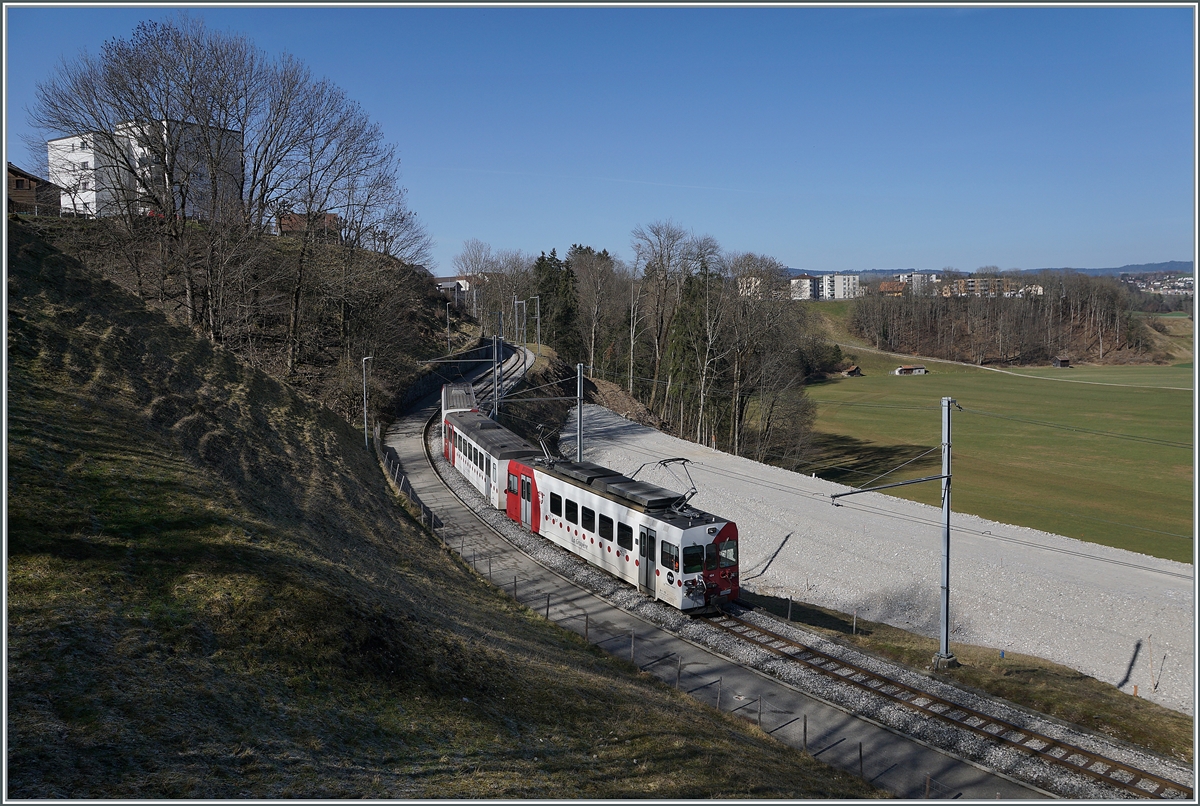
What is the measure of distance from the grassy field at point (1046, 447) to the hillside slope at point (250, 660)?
23634 millimetres

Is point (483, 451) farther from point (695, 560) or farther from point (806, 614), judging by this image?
point (806, 614)

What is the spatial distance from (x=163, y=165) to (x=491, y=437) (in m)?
22.1

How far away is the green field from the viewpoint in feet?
140

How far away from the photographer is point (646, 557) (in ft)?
70.6

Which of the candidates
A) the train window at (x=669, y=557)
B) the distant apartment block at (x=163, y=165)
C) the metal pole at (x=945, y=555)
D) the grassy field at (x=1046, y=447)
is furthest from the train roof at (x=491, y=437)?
the grassy field at (x=1046, y=447)

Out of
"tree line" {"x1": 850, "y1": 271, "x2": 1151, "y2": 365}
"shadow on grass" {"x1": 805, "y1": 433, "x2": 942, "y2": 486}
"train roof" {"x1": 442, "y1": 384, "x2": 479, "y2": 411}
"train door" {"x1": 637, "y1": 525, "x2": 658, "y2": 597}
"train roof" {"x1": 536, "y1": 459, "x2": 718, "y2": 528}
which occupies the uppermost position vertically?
"tree line" {"x1": 850, "y1": 271, "x2": 1151, "y2": 365}

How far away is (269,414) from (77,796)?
21950 mm

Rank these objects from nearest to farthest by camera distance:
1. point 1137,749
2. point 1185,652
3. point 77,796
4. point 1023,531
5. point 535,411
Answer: point 77,796 < point 1137,749 < point 1185,652 < point 1023,531 < point 535,411

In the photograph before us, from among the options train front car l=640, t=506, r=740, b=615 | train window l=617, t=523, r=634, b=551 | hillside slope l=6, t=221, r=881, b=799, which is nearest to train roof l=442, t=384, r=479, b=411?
train window l=617, t=523, r=634, b=551

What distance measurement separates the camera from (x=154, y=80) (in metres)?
36.4

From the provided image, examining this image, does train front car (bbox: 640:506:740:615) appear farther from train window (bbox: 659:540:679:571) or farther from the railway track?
the railway track

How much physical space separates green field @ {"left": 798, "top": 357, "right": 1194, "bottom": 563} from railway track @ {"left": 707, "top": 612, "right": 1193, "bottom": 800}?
21.2 m

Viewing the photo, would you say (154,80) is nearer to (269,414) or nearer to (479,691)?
(269,414)

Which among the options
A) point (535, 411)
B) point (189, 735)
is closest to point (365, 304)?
point (535, 411)
